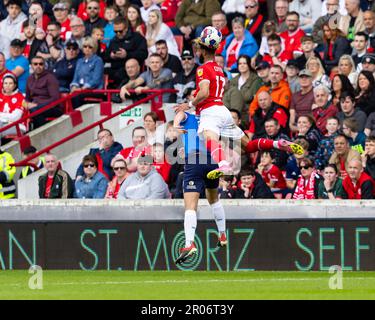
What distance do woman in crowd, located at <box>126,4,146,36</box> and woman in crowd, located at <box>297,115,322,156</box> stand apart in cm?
534

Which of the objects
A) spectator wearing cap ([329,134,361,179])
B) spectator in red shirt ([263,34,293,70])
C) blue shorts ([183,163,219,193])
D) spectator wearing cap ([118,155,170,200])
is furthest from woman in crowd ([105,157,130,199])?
blue shorts ([183,163,219,193])

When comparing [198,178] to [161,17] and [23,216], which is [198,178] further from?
[161,17]

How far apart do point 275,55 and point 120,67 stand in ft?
10.3

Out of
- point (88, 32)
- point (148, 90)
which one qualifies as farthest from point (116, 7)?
point (148, 90)

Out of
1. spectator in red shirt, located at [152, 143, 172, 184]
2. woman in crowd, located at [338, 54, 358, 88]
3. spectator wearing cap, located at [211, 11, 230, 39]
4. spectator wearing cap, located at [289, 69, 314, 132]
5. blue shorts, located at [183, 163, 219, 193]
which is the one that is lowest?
blue shorts, located at [183, 163, 219, 193]

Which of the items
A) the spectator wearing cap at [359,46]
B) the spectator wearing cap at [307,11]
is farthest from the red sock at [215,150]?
the spectator wearing cap at [307,11]

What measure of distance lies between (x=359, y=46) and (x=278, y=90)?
A: 1487mm

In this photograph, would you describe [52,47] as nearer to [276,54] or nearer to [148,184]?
[276,54]

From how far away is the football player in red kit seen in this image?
571 inches

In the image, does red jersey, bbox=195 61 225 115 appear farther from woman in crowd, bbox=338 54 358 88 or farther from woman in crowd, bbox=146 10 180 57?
woman in crowd, bbox=146 10 180 57

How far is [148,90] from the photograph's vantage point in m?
22.5

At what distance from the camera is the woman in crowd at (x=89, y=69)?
2336 centimetres

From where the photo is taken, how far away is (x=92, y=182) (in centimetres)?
2027

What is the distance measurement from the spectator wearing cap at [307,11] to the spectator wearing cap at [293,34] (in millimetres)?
592
